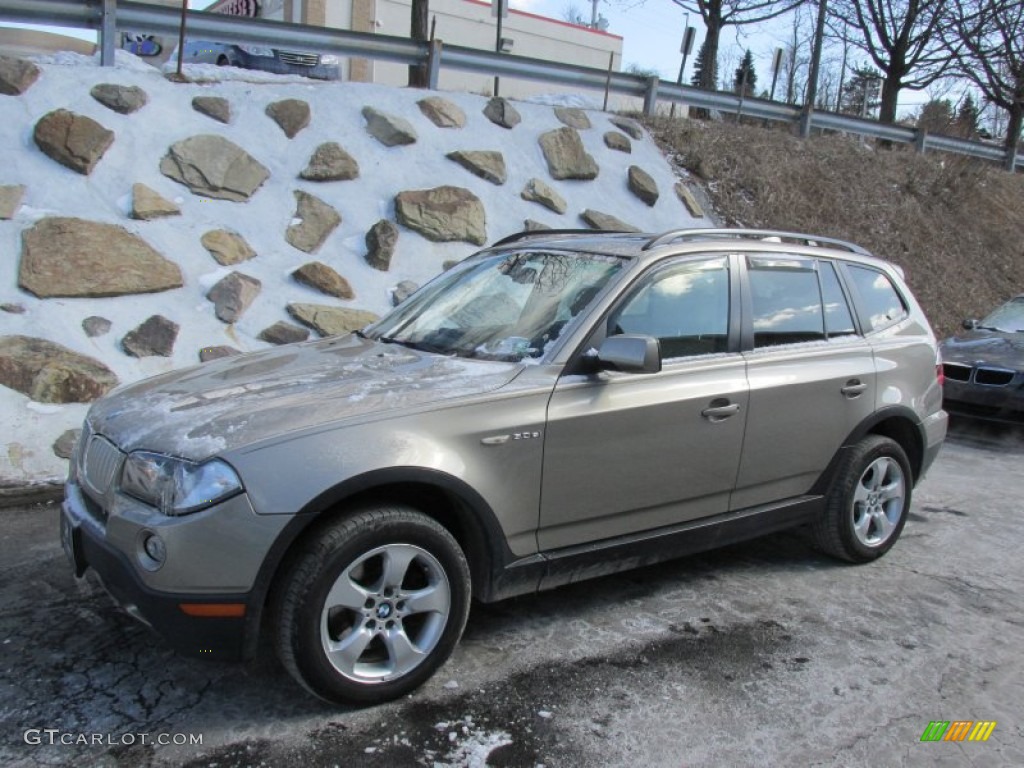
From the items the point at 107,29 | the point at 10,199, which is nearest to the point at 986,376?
the point at 10,199

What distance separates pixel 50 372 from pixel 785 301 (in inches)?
186

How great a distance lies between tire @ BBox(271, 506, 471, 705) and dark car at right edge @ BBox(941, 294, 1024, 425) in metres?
6.64

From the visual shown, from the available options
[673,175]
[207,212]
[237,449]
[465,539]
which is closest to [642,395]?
[465,539]

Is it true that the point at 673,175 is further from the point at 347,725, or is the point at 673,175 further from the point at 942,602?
the point at 347,725

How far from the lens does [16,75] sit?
24.3 feet

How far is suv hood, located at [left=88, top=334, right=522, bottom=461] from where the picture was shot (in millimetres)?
2965

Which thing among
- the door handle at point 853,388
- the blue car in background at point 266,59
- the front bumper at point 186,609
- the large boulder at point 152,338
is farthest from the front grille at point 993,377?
the blue car in background at point 266,59

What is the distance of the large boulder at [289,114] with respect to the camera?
334 inches

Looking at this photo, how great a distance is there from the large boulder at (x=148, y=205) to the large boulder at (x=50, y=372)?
161 centimetres

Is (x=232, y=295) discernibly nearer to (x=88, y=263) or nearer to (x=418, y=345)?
(x=88, y=263)

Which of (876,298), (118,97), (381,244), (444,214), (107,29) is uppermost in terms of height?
(107,29)

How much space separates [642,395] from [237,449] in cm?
170

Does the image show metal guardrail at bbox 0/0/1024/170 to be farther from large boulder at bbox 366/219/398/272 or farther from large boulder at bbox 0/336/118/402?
large boulder at bbox 0/336/118/402

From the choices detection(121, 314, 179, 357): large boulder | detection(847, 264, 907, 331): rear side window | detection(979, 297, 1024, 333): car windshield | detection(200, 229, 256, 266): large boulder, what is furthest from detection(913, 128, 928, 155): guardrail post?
detection(121, 314, 179, 357): large boulder
